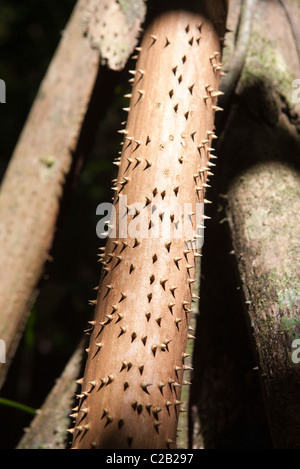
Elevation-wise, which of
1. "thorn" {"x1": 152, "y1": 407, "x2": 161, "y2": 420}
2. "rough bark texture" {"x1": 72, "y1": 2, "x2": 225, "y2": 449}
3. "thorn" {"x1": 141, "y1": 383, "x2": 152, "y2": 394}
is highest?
"rough bark texture" {"x1": 72, "y1": 2, "x2": 225, "y2": 449}

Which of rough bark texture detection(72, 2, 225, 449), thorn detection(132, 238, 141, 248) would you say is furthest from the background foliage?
thorn detection(132, 238, 141, 248)

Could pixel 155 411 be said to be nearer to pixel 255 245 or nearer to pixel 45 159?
pixel 255 245

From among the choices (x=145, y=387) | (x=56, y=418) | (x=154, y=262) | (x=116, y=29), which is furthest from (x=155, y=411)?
(x=116, y=29)

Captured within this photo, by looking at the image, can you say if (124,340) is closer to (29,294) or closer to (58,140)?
(29,294)

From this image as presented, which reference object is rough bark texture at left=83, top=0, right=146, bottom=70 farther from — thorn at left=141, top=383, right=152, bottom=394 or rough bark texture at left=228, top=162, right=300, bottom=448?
thorn at left=141, top=383, right=152, bottom=394

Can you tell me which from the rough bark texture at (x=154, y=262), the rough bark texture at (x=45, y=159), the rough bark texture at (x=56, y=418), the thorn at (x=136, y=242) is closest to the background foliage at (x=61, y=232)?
the rough bark texture at (x=45, y=159)

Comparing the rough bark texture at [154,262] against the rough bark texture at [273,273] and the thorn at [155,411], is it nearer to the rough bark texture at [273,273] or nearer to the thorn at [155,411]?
the thorn at [155,411]
